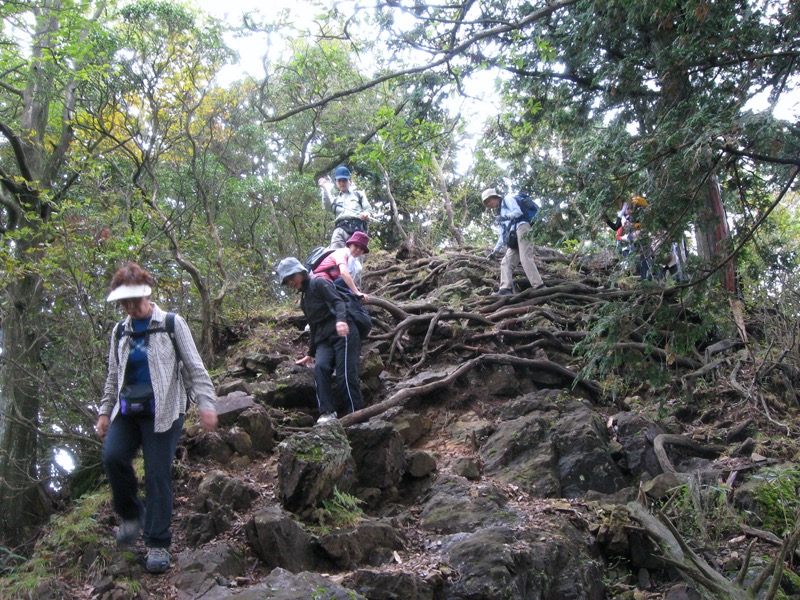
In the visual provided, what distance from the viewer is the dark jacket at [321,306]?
20.9ft

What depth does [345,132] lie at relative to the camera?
18281 mm

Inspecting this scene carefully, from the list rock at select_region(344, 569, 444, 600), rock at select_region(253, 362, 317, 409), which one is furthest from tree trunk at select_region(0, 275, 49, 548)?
rock at select_region(344, 569, 444, 600)

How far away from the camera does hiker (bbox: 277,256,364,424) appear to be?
6.29m

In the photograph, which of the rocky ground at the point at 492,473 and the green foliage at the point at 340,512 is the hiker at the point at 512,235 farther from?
the green foliage at the point at 340,512

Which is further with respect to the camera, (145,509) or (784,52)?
(784,52)

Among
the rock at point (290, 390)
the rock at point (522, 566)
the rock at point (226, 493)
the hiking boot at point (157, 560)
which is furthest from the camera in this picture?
the rock at point (290, 390)

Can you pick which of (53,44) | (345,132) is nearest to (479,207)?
(345,132)

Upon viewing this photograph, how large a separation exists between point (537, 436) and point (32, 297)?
631 cm

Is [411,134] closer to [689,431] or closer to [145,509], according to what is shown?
[689,431]

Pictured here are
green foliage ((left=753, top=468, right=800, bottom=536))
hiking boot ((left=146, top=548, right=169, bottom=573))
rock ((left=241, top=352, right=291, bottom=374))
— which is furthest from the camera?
rock ((left=241, top=352, right=291, bottom=374))

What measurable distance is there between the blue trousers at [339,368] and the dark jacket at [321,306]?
97 mm

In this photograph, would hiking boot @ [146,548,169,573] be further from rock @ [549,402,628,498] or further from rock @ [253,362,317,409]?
rock @ [549,402,628,498]

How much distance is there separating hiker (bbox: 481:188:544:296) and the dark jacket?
3435 mm

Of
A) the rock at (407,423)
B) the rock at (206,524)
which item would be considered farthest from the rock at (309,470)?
the rock at (407,423)
